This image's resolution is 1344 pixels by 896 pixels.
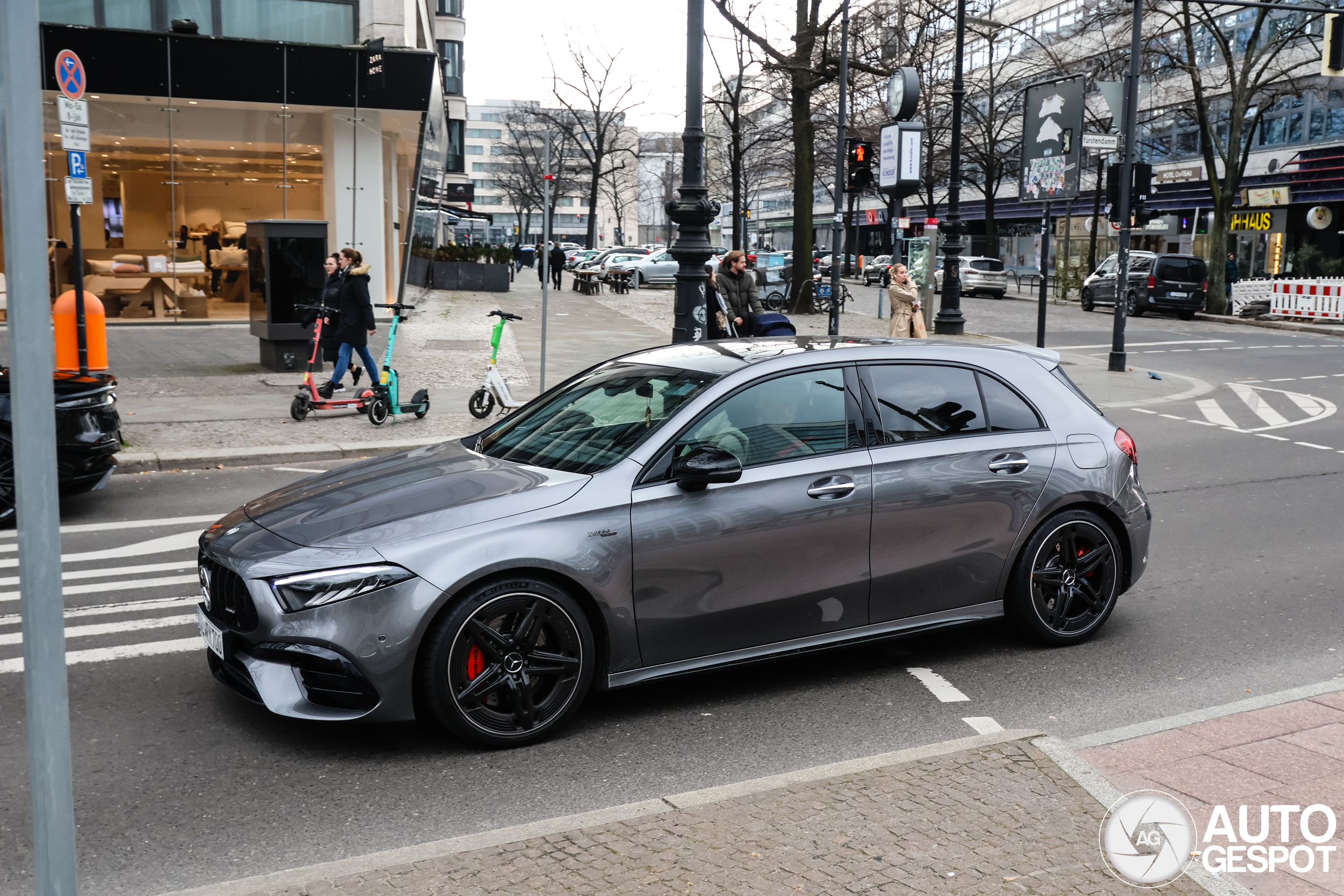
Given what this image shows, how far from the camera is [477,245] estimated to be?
43.0 meters

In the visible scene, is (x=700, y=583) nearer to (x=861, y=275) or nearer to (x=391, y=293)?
(x=391, y=293)

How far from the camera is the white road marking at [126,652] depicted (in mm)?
5613

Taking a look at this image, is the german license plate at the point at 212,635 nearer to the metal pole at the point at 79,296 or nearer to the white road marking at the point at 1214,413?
the metal pole at the point at 79,296

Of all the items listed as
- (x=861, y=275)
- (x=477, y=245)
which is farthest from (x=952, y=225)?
(x=861, y=275)

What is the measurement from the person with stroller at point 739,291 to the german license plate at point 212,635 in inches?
404

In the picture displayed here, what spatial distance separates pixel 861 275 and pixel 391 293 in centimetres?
3490

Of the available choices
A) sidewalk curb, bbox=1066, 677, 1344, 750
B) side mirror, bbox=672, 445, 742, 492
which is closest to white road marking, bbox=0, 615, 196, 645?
side mirror, bbox=672, 445, 742, 492

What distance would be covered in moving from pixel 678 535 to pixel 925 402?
154cm

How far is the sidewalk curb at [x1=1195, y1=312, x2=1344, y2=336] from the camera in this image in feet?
101

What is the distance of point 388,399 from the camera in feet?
42.8

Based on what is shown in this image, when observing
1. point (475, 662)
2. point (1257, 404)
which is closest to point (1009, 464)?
point (475, 662)

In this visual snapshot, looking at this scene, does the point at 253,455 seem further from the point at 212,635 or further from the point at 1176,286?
the point at 1176,286

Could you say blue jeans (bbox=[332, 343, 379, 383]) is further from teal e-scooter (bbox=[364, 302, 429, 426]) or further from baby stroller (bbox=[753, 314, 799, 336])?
baby stroller (bbox=[753, 314, 799, 336])

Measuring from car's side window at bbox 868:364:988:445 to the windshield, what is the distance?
2.74 feet
